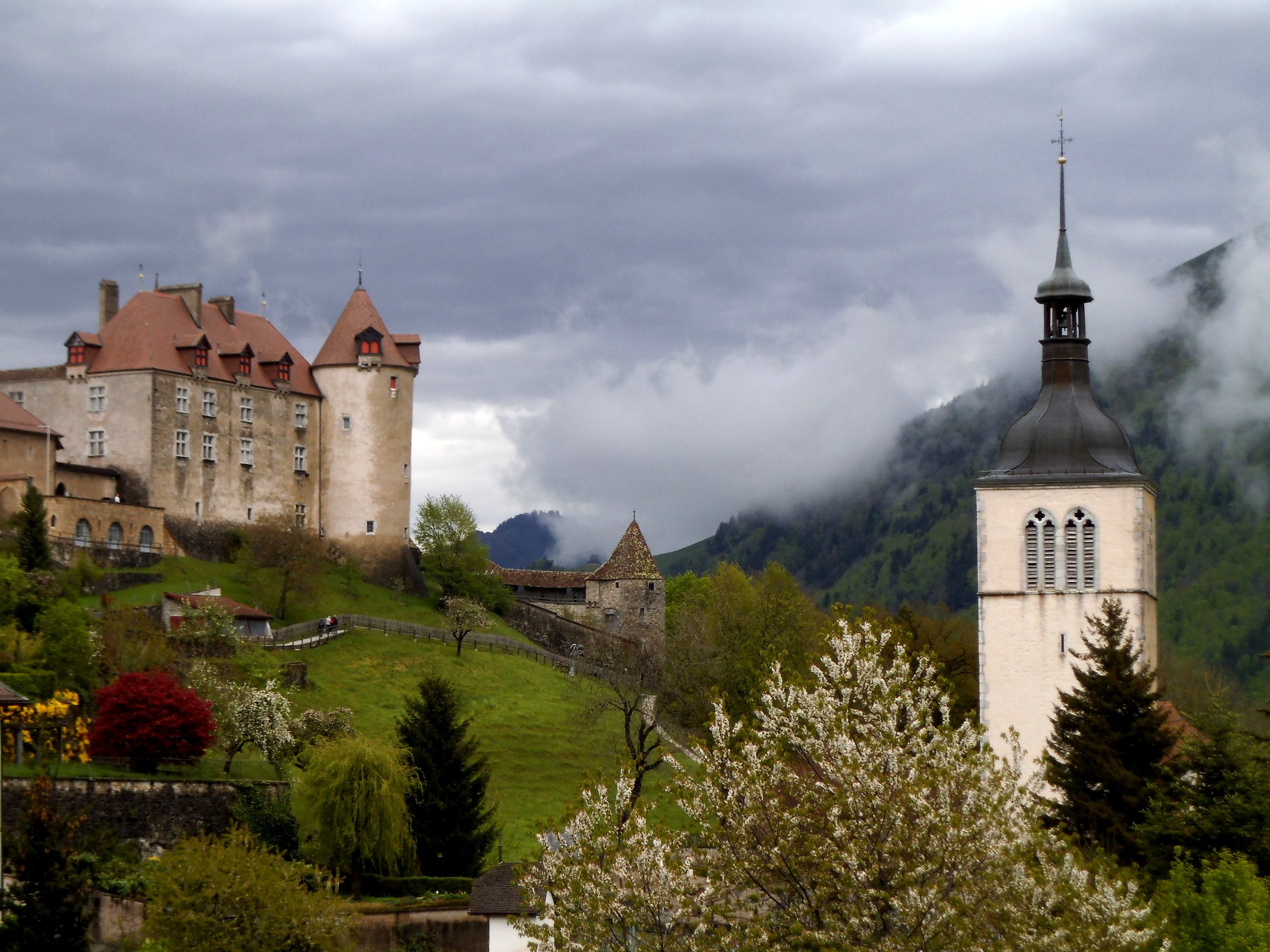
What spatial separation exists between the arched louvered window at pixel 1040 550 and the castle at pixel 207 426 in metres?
40.6

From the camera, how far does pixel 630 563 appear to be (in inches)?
3684

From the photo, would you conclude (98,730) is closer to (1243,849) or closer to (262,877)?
(262,877)

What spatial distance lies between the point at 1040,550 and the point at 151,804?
954 inches

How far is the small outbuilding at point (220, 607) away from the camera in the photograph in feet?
224

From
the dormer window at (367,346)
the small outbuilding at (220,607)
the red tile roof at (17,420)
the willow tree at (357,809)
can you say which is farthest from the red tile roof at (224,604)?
the willow tree at (357,809)

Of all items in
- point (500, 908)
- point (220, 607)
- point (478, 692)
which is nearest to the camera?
point (500, 908)

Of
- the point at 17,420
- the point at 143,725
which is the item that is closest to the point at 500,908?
the point at 143,725

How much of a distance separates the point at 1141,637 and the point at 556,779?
19.5 meters

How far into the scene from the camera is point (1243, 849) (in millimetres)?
36094

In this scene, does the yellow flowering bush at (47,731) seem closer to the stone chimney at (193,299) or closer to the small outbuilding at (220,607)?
the small outbuilding at (220,607)

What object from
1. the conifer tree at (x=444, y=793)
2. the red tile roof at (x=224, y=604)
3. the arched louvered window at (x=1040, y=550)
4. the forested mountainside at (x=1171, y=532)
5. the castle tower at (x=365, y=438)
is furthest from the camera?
the forested mountainside at (x=1171, y=532)

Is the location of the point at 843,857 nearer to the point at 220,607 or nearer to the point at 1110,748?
the point at 1110,748

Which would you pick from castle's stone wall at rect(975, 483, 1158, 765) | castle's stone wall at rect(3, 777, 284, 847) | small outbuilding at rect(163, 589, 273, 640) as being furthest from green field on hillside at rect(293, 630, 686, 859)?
castle's stone wall at rect(975, 483, 1158, 765)

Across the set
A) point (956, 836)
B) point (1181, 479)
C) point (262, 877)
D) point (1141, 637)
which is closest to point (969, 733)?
point (956, 836)
